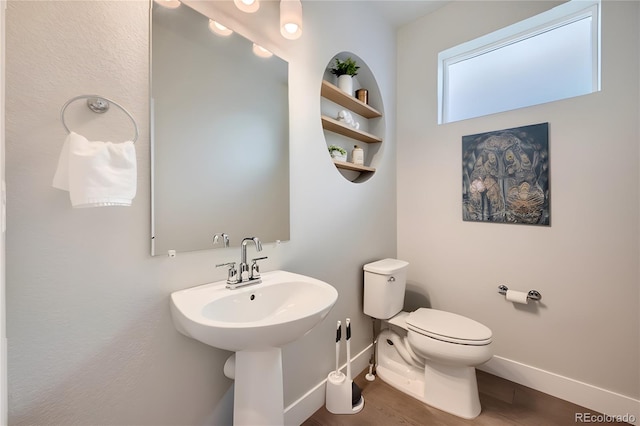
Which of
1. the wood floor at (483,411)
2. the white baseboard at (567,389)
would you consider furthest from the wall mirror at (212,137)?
the white baseboard at (567,389)

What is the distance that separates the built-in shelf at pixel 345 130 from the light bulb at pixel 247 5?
64 centimetres

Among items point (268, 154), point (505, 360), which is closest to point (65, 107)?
point (268, 154)

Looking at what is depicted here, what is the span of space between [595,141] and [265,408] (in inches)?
88.5

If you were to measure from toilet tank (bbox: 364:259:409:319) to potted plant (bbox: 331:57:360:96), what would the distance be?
1.25 m

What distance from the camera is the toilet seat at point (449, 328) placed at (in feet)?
4.72

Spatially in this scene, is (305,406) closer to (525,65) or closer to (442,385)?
(442,385)

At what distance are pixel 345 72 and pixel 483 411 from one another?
230 centimetres

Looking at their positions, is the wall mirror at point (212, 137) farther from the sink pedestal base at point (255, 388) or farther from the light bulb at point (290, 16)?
the sink pedestal base at point (255, 388)

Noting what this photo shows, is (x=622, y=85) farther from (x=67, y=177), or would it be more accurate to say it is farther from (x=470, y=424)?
(x=67, y=177)

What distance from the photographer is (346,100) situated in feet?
6.09

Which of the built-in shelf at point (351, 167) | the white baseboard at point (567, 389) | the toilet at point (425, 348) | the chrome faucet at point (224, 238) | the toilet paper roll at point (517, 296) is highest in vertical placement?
the built-in shelf at point (351, 167)

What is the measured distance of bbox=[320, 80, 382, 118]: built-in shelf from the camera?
168 cm

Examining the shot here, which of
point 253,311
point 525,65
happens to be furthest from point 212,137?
point 525,65

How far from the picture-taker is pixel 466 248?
78.6 inches
